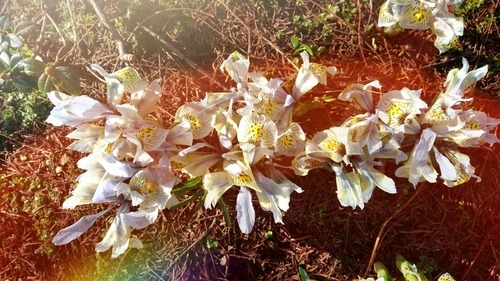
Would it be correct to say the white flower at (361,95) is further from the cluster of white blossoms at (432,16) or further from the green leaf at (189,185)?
the green leaf at (189,185)

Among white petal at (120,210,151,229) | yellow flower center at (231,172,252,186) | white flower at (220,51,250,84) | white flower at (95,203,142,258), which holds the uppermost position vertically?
white flower at (220,51,250,84)

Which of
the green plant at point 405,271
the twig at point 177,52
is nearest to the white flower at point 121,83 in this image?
the twig at point 177,52

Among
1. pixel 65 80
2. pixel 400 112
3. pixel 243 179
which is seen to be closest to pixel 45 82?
pixel 65 80

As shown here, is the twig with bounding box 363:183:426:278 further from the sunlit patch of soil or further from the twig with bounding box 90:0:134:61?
the twig with bounding box 90:0:134:61

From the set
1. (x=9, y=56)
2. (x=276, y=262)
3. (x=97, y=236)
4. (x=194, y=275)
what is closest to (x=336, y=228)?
(x=276, y=262)

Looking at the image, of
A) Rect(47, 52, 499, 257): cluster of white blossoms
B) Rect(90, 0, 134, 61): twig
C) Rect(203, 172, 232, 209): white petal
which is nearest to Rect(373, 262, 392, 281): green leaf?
Rect(47, 52, 499, 257): cluster of white blossoms
